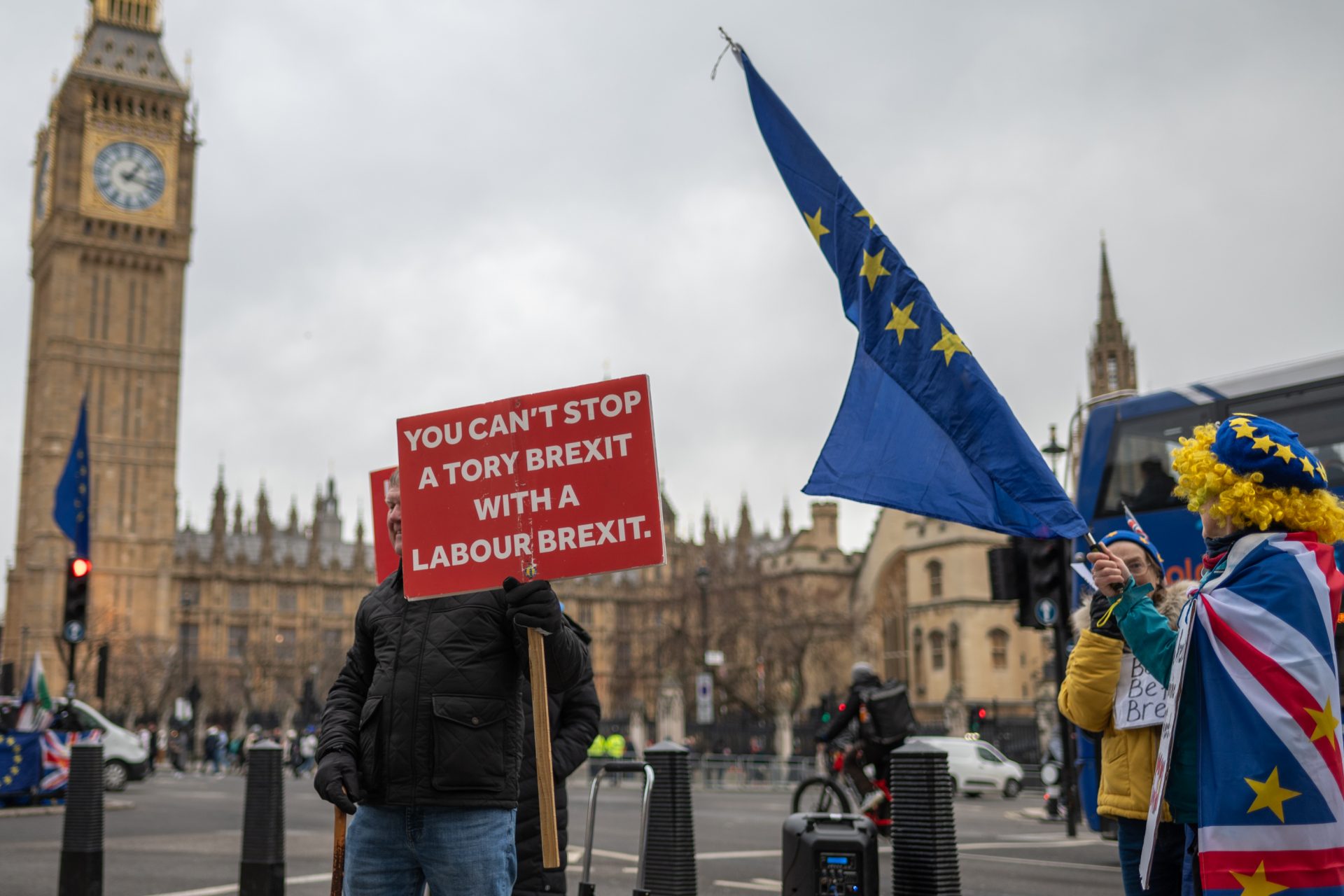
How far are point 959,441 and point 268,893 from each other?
5.39m

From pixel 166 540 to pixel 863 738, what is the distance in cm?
8296

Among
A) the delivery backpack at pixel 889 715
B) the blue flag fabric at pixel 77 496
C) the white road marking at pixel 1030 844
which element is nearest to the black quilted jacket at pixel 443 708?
the delivery backpack at pixel 889 715

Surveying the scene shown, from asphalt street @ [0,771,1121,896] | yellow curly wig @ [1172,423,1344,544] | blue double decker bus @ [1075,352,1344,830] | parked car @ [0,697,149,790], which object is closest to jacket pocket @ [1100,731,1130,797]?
yellow curly wig @ [1172,423,1344,544]

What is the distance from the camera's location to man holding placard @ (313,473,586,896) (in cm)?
384

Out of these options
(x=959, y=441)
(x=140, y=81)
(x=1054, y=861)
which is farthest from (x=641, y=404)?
(x=140, y=81)

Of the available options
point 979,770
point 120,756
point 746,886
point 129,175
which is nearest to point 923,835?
point 746,886

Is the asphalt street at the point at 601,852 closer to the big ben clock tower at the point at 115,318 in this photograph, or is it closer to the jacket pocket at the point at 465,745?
the jacket pocket at the point at 465,745

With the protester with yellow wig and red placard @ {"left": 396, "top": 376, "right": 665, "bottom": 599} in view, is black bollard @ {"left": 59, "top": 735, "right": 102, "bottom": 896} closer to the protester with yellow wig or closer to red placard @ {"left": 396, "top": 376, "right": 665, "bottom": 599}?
red placard @ {"left": 396, "top": 376, "right": 665, "bottom": 599}

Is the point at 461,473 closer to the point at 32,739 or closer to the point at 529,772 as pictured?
the point at 529,772

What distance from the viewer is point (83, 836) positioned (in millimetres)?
8266

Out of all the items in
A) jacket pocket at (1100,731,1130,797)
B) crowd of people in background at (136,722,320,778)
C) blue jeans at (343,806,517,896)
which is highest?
jacket pocket at (1100,731,1130,797)

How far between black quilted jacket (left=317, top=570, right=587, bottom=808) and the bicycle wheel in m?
6.46

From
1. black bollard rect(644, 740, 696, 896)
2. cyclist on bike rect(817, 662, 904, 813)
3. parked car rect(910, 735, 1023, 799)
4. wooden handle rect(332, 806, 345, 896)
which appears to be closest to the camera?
wooden handle rect(332, 806, 345, 896)

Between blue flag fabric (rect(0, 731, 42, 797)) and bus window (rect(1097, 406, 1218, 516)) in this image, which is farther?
blue flag fabric (rect(0, 731, 42, 797))
